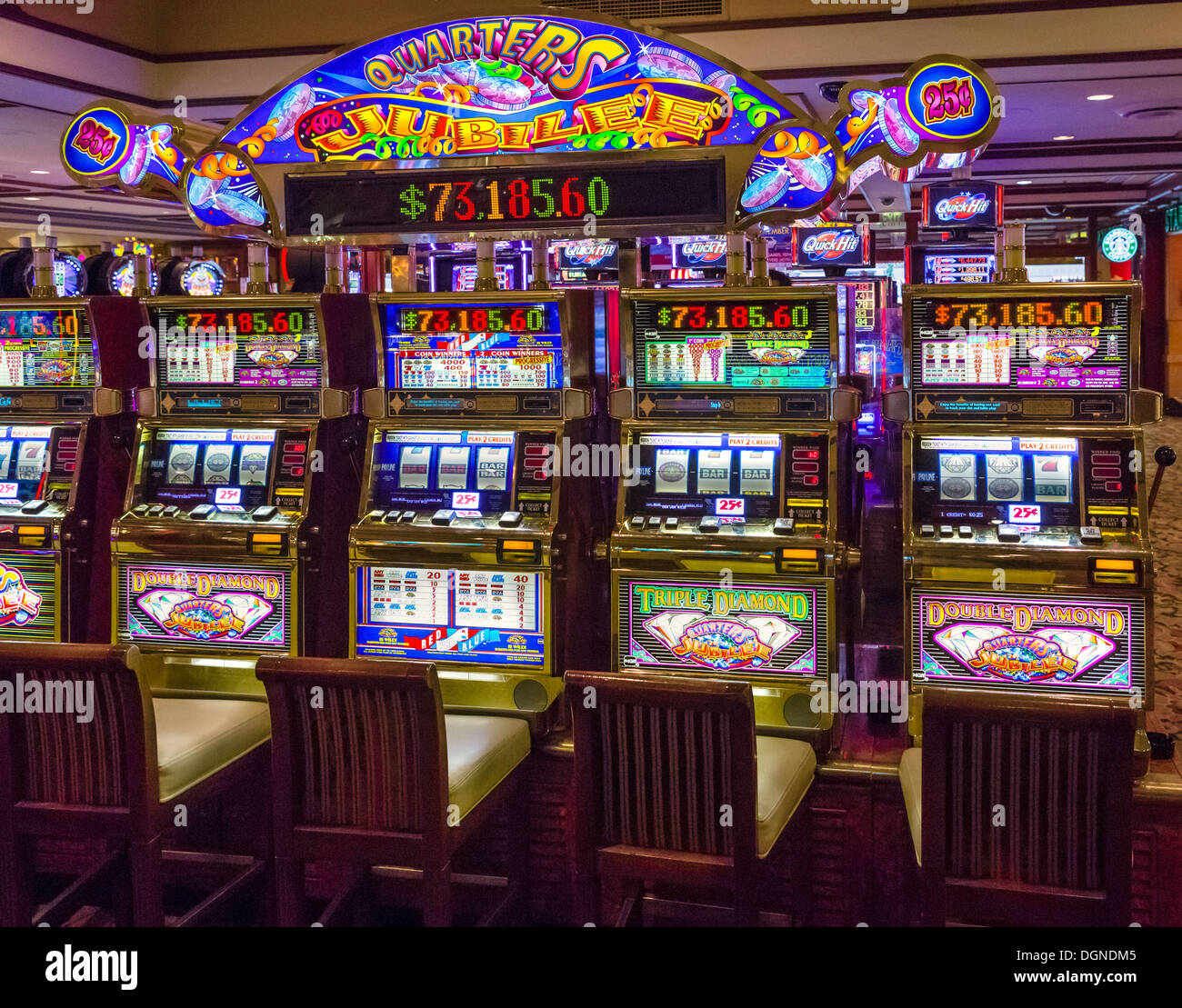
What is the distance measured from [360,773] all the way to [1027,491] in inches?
86.6

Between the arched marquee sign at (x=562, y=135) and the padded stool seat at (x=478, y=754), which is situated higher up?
the arched marquee sign at (x=562, y=135)

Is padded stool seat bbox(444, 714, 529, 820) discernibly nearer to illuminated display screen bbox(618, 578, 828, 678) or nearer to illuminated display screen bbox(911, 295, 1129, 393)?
illuminated display screen bbox(618, 578, 828, 678)

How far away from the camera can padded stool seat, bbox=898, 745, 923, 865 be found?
2625mm

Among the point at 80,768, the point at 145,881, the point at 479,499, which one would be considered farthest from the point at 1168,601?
the point at 80,768

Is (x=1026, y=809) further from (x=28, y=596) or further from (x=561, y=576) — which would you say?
(x=28, y=596)

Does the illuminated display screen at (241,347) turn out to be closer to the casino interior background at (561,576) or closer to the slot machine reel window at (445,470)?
the casino interior background at (561,576)

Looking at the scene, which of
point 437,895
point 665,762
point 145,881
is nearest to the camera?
point 665,762

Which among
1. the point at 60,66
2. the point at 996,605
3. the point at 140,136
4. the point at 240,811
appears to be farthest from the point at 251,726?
the point at 60,66

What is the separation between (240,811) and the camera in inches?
149

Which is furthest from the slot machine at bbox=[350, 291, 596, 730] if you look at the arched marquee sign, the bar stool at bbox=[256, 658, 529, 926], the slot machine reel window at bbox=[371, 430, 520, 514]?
the bar stool at bbox=[256, 658, 529, 926]

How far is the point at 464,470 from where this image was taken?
387cm

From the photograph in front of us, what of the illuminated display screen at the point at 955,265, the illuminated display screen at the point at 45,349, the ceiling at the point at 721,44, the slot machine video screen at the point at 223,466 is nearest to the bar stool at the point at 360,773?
the slot machine video screen at the point at 223,466

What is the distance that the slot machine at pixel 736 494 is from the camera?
3.52 metres

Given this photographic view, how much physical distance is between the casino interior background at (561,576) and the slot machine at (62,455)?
16 mm
